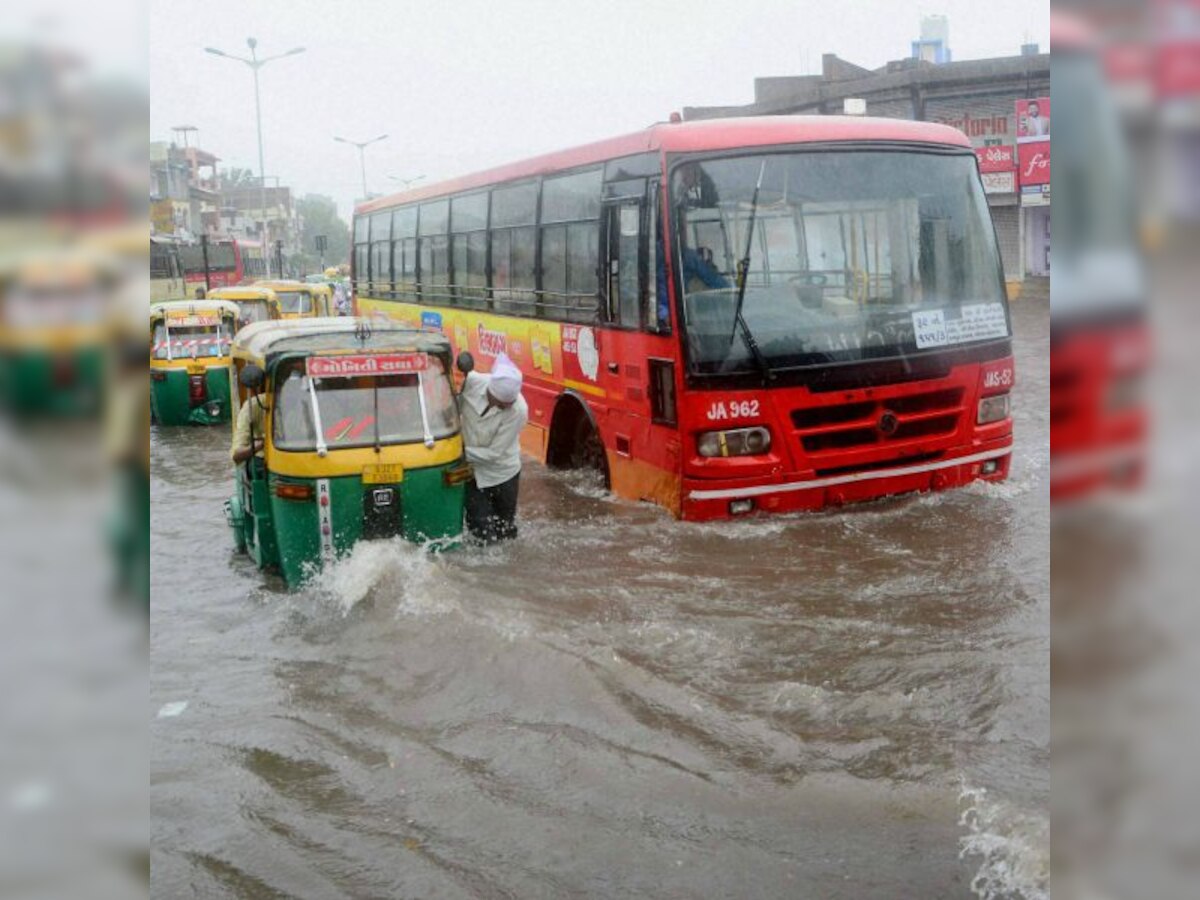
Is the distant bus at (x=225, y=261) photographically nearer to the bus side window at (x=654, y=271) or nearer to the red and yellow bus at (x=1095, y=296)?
the bus side window at (x=654, y=271)

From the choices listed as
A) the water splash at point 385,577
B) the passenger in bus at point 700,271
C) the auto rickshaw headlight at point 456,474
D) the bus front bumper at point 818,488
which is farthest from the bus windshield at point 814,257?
the water splash at point 385,577

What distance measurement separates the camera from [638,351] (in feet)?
26.4

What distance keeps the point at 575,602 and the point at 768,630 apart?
3.82 feet

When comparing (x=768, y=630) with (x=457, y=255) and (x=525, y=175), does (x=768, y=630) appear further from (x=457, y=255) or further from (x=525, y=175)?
(x=457, y=255)

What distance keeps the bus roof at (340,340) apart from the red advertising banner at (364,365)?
6 cm

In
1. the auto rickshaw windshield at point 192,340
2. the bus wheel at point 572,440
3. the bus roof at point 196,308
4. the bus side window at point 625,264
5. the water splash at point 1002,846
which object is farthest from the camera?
the bus roof at point 196,308

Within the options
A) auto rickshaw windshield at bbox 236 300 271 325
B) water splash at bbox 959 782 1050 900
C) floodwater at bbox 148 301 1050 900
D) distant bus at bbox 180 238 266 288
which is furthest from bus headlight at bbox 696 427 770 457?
distant bus at bbox 180 238 266 288

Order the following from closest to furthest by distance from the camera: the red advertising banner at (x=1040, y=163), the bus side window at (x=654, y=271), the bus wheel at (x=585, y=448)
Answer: the red advertising banner at (x=1040, y=163)
the bus side window at (x=654, y=271)
the bus wheel at (x=585, y=448)

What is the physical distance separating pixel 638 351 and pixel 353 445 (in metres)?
2.24

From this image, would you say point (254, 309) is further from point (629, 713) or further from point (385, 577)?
point (629, 713)

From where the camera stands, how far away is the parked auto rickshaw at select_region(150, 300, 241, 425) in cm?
1477

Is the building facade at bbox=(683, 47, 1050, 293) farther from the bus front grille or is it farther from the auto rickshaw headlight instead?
the auto rickshaw headlight

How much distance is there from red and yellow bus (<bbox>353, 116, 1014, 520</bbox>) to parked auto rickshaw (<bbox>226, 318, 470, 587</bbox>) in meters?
1.51

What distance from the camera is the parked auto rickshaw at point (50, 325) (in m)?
0.92
